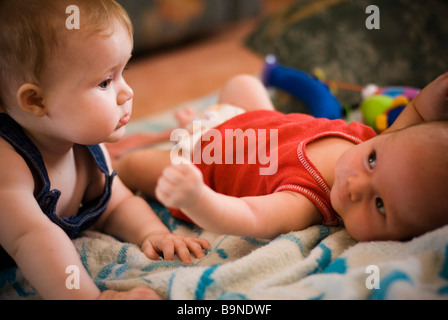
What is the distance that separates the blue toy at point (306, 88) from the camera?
3.95 feet

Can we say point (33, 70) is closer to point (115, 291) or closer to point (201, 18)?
point (115, 291)

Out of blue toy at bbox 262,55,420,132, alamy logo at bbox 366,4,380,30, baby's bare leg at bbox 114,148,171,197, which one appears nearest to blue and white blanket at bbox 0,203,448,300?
baby's bare leg at bbox 114,148,171,197

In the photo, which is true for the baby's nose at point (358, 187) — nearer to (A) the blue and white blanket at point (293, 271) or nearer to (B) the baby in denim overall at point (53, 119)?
(A) the blue and white blanket at point (293, 271)

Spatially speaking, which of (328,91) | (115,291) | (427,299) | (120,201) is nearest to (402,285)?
(427,299)

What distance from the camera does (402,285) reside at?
569 millimetres

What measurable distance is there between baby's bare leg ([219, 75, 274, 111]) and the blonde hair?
1.58 ft

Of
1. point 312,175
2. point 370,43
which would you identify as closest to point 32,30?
point 312,175

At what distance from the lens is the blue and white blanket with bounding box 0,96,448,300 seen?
23.2 inches

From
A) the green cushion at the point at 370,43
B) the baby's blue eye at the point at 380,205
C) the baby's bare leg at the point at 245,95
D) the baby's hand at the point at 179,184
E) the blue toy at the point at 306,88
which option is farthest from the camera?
the green cushion at the point at 370,43

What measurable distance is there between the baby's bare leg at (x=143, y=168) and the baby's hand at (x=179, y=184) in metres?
0.41

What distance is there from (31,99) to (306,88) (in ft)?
2.65

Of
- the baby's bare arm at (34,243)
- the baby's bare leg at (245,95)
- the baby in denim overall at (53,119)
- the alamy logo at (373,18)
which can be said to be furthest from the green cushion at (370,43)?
the baby's bare arm at (34,243)

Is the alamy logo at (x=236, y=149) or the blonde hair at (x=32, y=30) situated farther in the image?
the alamy logo at (x=236, y=149)

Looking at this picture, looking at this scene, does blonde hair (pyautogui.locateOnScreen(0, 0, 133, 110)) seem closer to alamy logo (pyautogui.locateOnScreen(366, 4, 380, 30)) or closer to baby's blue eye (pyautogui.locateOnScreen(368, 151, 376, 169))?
baby's blue eye (pyautogui.locateOnScreen(368, 151, 376, 169))
